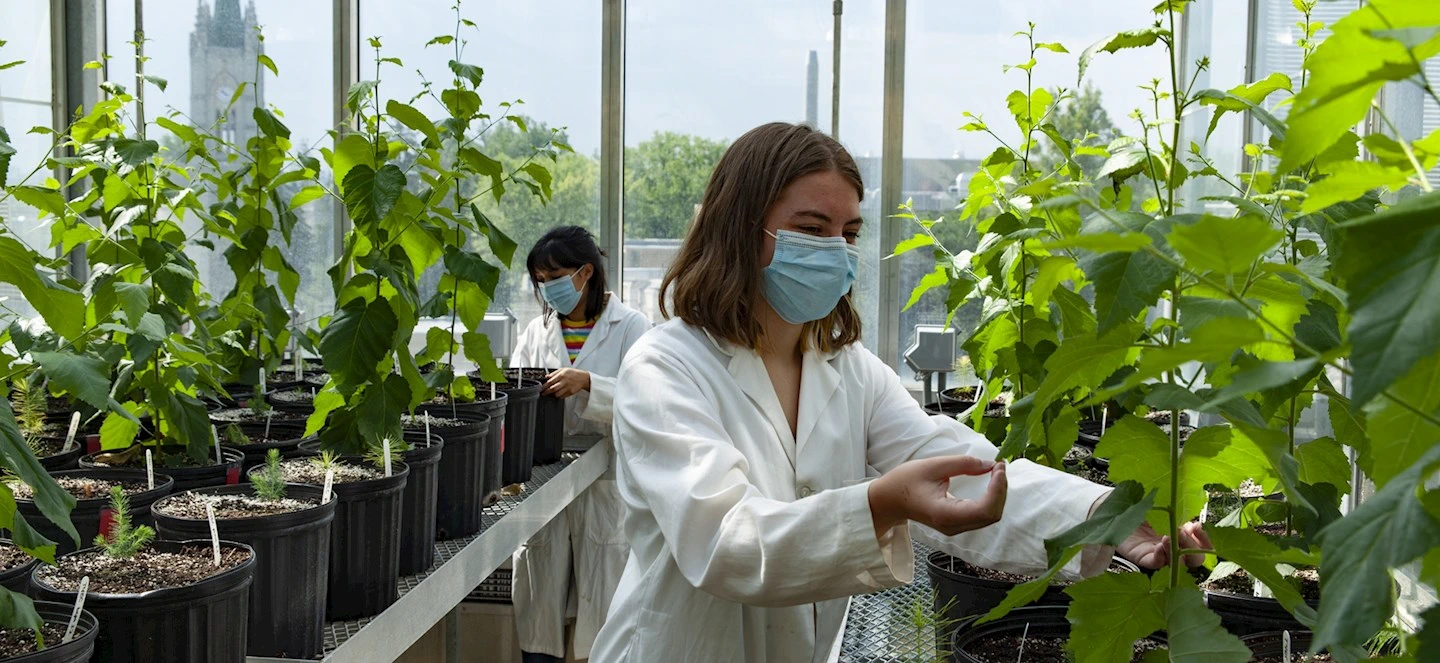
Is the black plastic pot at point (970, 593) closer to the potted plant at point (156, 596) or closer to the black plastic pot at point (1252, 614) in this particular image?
the black plastic pot at point (1252, 614)

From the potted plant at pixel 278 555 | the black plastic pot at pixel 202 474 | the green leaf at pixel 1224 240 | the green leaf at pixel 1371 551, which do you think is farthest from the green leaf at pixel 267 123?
the green leaf at pixel 1371 551

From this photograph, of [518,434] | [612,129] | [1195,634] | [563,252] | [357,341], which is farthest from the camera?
[612,129]

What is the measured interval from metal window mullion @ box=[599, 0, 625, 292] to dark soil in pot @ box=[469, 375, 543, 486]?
2.05 meters

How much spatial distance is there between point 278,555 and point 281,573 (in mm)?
25

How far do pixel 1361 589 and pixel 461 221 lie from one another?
6.68 ft

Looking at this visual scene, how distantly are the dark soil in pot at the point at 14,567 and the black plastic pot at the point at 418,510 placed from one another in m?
0.58

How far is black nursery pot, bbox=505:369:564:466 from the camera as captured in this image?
9.60ft

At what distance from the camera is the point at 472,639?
3.91 m

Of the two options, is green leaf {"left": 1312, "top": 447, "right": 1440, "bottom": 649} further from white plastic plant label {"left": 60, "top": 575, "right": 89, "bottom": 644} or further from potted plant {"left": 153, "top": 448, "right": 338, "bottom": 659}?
potted plant {"left": 153, "top": 448, "right": 338, "bottom": 659}

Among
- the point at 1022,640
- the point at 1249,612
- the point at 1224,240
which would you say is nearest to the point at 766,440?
the point at 1022,640

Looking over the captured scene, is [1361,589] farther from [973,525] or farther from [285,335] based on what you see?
[285,335]

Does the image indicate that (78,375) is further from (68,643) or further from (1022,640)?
(1022,640)

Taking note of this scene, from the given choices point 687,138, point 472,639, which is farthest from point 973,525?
point 687,138

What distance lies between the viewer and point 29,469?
1.03 meters
